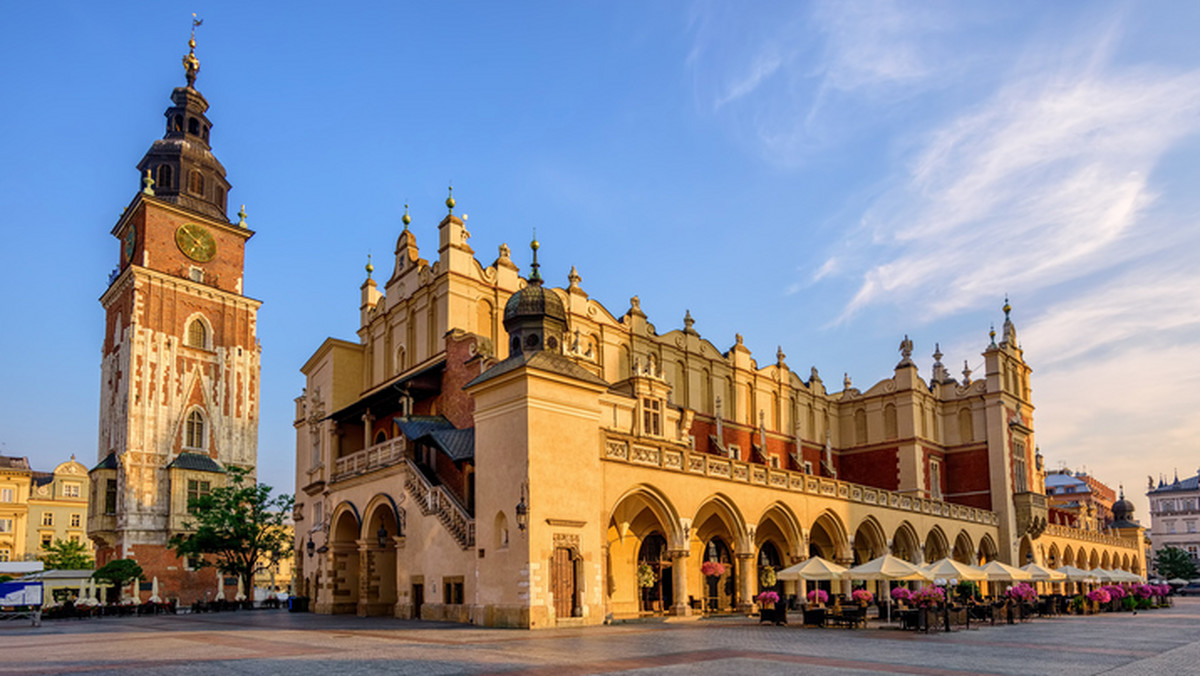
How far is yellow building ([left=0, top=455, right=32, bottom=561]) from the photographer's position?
82750mm

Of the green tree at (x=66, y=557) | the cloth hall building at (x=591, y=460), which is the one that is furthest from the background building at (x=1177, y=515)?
the green tree at (x=66, y=557)

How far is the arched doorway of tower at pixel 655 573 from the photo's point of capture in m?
34.1

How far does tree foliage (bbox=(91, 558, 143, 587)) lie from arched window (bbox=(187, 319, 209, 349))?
1680cm

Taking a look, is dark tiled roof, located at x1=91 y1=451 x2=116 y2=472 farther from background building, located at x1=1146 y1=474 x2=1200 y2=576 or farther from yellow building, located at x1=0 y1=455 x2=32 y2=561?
background building, located at x1=1146 y1=474 x2=1200 y2=576

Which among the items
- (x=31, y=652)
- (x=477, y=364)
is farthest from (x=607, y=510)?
(x=31, y=652)

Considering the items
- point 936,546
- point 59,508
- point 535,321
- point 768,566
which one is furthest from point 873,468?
point 59,508

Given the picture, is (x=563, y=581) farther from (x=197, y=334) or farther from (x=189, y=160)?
(x=189, y=160)

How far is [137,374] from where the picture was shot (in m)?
57.9

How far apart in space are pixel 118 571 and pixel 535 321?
32673mm

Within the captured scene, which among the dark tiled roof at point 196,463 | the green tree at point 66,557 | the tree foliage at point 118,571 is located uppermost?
the dark tiled roof at point 196,463

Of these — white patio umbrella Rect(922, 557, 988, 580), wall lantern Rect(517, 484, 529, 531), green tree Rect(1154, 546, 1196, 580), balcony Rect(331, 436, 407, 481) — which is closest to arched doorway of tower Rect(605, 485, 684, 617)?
wall lantern Rect(517, 484, 529, 531)

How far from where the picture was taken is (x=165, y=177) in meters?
64.8

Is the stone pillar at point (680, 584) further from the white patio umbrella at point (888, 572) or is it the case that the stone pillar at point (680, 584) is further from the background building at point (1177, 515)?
the background building at point (1177, 515)

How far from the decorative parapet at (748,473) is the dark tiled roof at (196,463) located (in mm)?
38319
